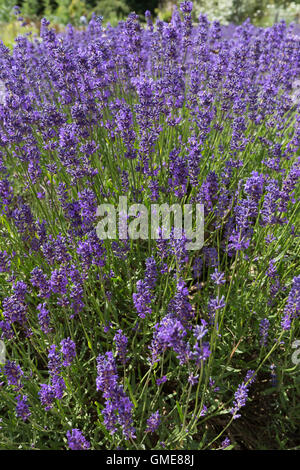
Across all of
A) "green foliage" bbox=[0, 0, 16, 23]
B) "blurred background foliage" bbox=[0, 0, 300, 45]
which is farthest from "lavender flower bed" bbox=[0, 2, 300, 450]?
"green foliage" bbox=[0, 0, 16, 23]

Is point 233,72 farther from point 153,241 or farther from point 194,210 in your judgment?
point 153,241

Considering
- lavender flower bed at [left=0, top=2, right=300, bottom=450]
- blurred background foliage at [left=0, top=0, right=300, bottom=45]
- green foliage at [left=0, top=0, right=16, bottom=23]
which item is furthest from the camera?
green foliage at [left=0, top=0, right=16, bottom=23]

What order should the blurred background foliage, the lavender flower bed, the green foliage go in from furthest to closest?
the green foliage, the blurred background foliage, the lavender flower bed

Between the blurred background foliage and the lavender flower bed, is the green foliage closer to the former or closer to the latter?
the blurred background foliage

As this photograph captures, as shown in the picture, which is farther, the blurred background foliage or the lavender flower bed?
the blurred background foliage

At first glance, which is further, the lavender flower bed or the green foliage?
the green foliage

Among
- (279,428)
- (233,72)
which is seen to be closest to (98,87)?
(233,72)

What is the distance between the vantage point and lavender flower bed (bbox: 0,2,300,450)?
73.9 inches

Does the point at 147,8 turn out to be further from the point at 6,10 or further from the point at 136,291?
the point at 136,291

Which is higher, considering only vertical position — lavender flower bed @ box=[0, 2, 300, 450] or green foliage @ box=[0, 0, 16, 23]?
green foliage @ box=[0, 0, 16, 23]

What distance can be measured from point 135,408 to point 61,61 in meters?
2.57

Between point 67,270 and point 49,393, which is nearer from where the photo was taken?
point 49,393

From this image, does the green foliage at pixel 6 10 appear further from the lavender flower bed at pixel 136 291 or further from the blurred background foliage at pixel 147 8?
the lavender flower bed at pixel 136 291

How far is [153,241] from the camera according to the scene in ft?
9.93
